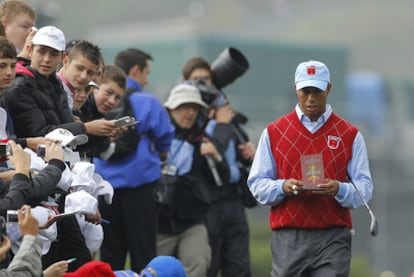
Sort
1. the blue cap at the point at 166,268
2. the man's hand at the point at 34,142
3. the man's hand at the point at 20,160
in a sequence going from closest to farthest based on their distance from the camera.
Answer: the man's hand at the point at 20,160 < the man's hand at the point at 34,142 < the blue cap at the point at 166,268

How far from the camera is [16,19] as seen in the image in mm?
9719

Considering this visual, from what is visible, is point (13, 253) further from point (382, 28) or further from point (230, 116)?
point (382, 28)

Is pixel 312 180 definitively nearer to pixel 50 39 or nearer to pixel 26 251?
pixel 50 39

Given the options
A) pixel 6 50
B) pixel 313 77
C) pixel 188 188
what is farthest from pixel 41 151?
pixel 188 188

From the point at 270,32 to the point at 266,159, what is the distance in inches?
3675

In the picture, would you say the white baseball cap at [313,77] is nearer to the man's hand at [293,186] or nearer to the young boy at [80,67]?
the man's hand at [293,186]

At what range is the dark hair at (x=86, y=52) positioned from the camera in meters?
9.73

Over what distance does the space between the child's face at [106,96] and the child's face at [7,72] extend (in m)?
2.06

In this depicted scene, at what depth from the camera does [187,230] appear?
12.0m

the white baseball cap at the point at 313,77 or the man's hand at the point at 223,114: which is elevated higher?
the white baseball cap at the point at 313,77

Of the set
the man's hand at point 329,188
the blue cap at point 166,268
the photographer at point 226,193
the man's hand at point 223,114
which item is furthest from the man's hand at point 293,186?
the man's hand at point 223,114

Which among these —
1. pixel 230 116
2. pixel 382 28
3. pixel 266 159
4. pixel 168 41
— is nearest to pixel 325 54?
A: pixel 168 41

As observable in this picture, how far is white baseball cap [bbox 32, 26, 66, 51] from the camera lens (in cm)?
917

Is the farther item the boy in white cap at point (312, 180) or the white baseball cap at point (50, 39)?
the boy in white cap at point (312, 180)
